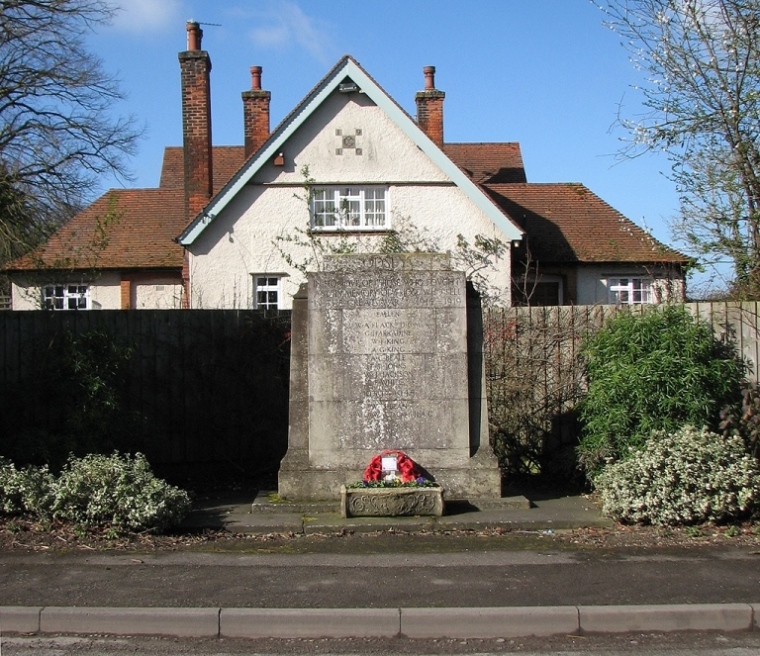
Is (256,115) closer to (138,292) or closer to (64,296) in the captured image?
(138,292)

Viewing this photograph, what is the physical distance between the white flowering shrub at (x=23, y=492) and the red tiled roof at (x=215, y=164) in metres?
17.1

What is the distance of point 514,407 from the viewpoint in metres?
12.3

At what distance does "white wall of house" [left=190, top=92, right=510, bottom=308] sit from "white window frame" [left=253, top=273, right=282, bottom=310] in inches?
5.1

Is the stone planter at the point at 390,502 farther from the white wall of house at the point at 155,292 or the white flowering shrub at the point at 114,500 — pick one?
the white wall of house at the point at 155,292

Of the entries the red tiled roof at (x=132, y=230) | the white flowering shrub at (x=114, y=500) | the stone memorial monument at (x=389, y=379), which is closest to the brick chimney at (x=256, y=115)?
the red tiled roof at (x=132, y=230)

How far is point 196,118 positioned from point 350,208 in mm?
4216

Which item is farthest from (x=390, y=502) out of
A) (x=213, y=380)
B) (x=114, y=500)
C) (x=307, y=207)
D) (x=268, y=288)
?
(x=307, y=207)

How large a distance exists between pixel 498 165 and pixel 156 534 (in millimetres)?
22530

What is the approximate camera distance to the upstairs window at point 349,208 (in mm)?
20688

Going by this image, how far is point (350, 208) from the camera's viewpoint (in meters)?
20.8

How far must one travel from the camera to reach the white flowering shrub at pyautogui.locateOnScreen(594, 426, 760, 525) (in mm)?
9281

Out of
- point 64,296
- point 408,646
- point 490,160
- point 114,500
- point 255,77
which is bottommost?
point 408,646

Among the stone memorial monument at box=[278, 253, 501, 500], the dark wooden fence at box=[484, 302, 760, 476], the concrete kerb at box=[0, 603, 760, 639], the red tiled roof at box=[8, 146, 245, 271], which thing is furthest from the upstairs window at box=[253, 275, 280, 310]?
the concrete kerb at box=[0, 603, 760, 639]

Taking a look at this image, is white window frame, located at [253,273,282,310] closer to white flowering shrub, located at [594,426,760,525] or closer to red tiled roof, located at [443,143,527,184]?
red tiled roof, located at [443,143,527,184]
